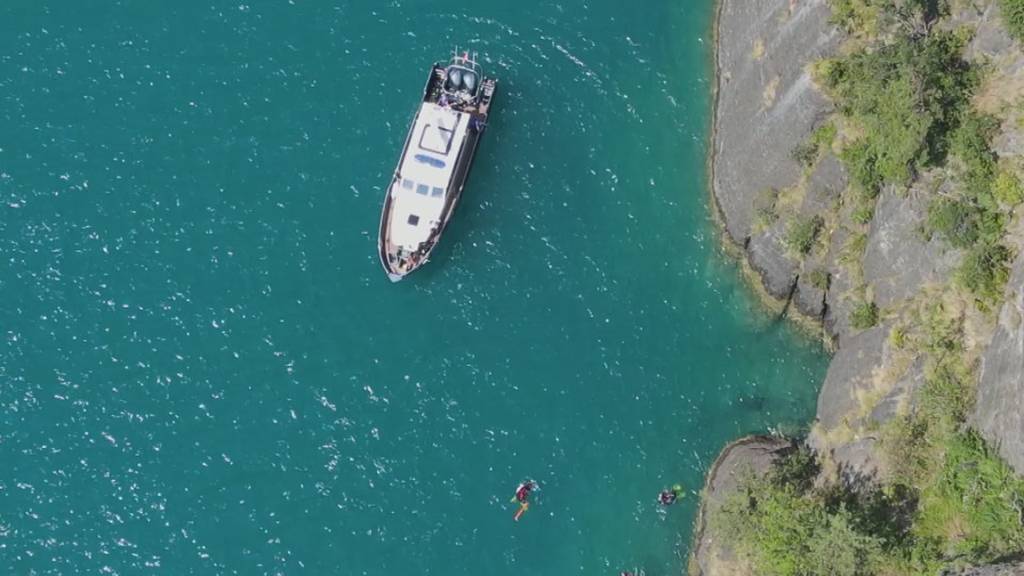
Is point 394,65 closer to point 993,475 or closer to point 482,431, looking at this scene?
point 482,431

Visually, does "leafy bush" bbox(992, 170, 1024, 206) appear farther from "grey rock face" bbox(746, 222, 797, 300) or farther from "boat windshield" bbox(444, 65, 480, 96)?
"boat windshield" bbox(444, 65, 480, 96)

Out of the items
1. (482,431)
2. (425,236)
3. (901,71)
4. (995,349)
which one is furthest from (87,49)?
(995,349)

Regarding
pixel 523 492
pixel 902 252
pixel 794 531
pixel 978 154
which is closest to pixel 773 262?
pixel 902 252

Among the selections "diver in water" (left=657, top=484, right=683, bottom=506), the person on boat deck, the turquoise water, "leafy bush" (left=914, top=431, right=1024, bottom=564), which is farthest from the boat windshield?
"leafy bush" (left=914, top=431, right=1024, bottom=564)

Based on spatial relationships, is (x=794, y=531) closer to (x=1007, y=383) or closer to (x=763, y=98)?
(x=1007, y=383)

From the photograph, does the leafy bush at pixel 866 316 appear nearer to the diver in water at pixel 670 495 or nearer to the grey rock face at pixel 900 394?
the grey rock face at pixel 900 394

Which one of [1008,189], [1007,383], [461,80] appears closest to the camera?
[1007,383]
